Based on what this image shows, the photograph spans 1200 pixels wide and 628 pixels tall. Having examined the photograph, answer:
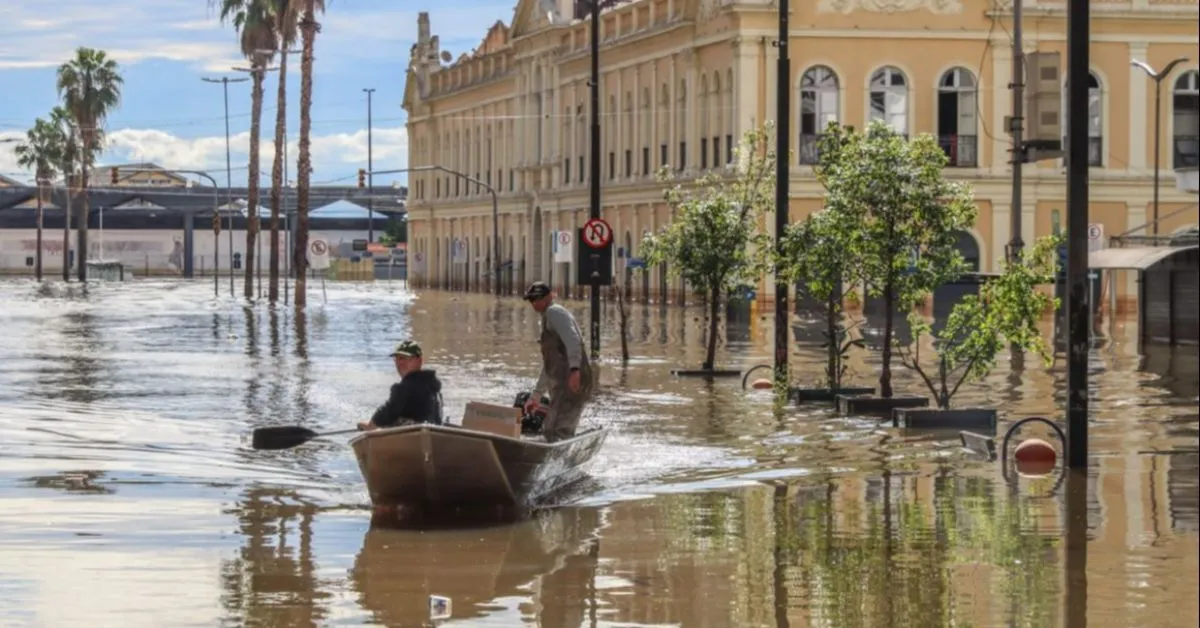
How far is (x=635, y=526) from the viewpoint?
53.0ft

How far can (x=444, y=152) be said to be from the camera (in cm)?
11894

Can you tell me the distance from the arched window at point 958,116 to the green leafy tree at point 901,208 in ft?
156

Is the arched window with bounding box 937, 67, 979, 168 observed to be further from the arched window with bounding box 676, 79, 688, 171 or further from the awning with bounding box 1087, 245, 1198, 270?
the awning with bounding box 1087, 245, 1198, 270

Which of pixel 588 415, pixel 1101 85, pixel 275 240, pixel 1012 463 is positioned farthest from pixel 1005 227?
pixel 1012 463

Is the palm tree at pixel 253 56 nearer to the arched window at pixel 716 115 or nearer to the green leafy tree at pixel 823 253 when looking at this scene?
the arched window at pixel 716 115

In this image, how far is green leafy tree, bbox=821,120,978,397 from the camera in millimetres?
25078

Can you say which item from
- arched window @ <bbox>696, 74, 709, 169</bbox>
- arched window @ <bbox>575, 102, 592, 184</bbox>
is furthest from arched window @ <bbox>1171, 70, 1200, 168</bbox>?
arched window @ <bbox>575, 102, 592, 184</bbox>

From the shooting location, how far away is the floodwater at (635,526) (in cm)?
1241

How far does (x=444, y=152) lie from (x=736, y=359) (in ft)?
258

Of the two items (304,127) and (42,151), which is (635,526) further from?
(42,151)

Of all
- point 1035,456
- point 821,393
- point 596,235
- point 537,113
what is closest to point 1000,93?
point 537,113

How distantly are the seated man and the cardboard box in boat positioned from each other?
0.27 m

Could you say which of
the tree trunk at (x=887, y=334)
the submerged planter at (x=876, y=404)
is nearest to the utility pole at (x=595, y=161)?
the tree trunk at (x=887, y=334)

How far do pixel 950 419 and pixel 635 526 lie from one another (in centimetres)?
875
